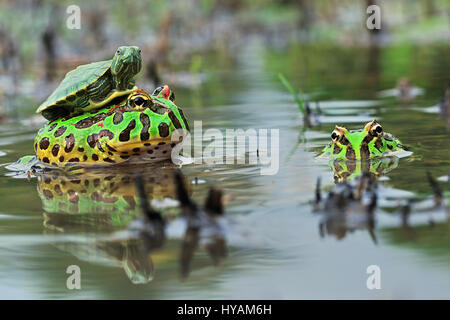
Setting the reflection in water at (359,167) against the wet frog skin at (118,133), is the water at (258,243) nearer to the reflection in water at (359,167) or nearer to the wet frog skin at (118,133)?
the reflection in water at (359,167)

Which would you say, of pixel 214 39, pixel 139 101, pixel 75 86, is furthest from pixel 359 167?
pixel 214 39

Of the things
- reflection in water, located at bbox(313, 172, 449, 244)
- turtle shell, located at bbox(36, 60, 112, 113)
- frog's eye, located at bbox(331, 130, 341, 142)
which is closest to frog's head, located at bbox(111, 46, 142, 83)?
turtle shell, located at bbox(36, 60, 112, 113)

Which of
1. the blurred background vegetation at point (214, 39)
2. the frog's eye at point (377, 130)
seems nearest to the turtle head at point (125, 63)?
the frog's eye at point (377, 130)

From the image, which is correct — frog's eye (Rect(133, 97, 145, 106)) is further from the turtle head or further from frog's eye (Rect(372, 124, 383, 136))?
frog's eye (Rect(372, 124, 383, 136))

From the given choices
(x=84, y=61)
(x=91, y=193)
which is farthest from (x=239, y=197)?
(x=84, y=61)

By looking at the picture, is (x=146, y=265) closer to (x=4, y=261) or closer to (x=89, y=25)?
(x=4, y=261)

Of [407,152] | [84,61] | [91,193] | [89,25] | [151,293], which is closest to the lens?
[151,293]
